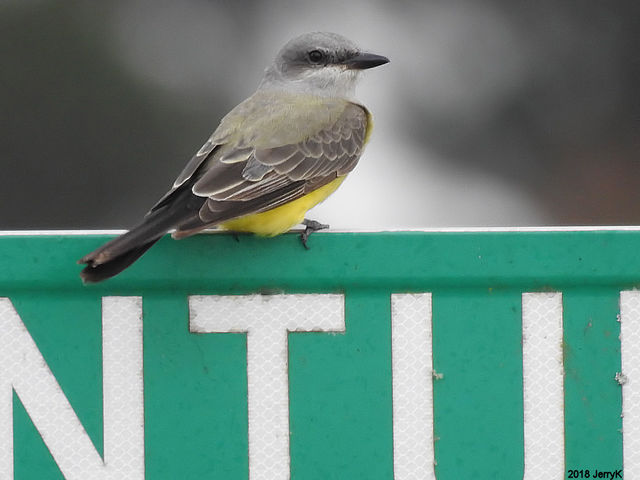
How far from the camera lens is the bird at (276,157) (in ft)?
10.9

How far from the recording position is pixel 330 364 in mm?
3332

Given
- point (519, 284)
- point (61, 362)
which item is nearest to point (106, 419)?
point (61, 362)

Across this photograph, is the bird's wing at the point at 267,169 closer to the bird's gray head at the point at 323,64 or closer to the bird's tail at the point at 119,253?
the bird's tail at the point at 119,253

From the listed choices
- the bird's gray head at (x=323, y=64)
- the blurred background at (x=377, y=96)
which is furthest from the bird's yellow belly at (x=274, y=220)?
the blurred background at (x=377, y=96)

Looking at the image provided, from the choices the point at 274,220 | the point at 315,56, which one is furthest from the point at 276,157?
the point at 315,56

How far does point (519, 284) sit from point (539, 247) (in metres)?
0.12

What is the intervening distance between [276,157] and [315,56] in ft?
3.60

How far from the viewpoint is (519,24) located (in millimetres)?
8773

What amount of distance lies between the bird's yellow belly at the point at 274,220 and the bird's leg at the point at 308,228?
51mm

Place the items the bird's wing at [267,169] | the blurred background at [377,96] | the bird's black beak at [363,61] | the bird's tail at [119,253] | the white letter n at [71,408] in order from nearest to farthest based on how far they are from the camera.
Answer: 1. the bird's tail at [119,253]
2. the white letter n at [71,408]
3. the bird's wing at [267,169]
4. the bird's black beak at [363,61]
5. the blurred background at [377,96]

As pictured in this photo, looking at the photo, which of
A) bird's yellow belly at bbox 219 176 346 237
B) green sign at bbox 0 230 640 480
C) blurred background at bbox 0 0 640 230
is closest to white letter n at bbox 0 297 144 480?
green sign at bbox 0 230 640 480

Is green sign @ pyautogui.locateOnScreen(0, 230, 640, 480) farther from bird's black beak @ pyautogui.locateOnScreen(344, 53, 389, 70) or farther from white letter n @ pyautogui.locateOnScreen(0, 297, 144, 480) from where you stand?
bird's black beak @ pyautogui.locateOnScreen(344, 53, 389, 70)

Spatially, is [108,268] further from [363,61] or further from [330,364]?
[363,61]

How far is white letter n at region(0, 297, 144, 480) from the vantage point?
10.8 ft
